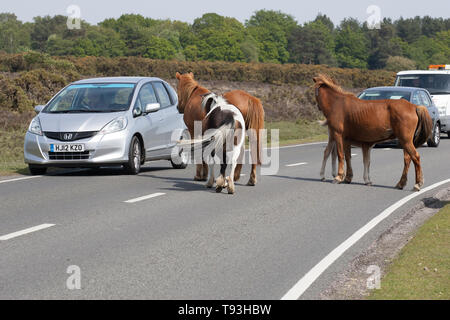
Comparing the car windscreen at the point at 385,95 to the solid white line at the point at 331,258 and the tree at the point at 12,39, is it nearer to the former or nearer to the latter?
the solid white line at the point at 331,258

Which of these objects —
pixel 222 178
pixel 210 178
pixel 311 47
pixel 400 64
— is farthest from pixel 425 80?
pixel 311 47

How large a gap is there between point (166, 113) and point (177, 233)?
303 inches

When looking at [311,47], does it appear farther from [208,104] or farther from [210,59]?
[208,104]

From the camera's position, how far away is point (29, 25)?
182m

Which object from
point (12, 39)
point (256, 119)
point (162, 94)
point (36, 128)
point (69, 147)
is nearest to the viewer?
point (256, 119)

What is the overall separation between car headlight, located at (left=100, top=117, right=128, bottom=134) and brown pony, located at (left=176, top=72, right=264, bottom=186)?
1322 mm

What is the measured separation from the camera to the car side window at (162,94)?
1694cm

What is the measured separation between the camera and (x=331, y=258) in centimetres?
805

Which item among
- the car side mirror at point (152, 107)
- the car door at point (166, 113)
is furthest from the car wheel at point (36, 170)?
the car door at point (166, 113)

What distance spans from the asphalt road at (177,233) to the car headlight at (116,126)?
910mm

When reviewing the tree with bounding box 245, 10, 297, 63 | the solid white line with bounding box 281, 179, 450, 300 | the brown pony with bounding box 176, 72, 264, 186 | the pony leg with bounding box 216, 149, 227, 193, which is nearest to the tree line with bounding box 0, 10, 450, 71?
the tree with bounding box 245, 10, 297, 63

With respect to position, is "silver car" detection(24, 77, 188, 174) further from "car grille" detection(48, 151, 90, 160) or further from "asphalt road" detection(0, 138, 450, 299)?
"asphalt road" detection(0, 138, 450, 299)
